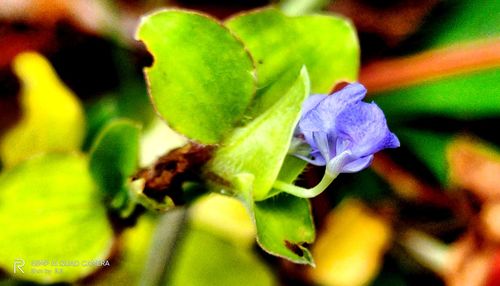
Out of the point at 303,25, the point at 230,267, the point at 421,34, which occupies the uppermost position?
the point at 303,25

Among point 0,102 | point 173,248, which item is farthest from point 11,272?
point 0,102

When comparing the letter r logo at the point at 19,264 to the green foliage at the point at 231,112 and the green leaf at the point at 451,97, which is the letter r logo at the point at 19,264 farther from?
the green leaf at the point at 451,97

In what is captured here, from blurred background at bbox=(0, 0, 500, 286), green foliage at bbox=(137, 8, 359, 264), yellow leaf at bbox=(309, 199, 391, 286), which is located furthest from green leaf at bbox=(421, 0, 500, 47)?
green foliage at bbox=(137, 8, 359, 264)

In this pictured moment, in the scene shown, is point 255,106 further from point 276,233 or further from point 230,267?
point 230,267

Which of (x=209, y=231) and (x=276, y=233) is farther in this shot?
(x=209, y=231)

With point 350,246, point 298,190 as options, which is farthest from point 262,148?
point 350,246

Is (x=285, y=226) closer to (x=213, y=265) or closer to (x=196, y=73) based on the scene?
(x=196, y=73)

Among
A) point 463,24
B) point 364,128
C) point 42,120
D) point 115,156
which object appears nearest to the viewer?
point 364,128

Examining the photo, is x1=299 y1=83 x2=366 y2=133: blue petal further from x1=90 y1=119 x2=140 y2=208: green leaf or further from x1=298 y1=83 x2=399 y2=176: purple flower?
x1=90 y1=119 x2=140 y2=208: green leaf
